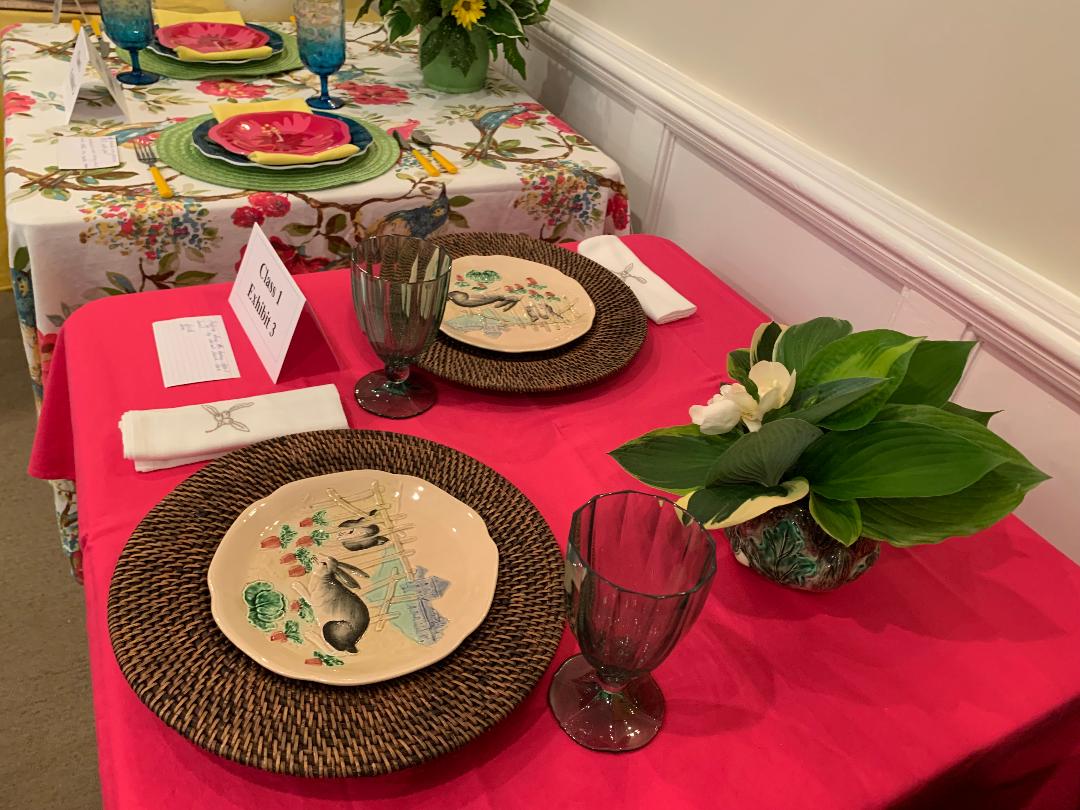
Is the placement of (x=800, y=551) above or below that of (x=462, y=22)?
below

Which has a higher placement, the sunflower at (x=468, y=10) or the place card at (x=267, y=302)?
the sunflower at (x=468, y=10)

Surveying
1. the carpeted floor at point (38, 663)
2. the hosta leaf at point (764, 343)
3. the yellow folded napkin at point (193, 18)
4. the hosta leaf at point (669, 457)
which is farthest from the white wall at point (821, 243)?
the carpeted floor at point (38, 663)

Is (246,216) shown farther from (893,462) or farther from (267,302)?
(893,462)

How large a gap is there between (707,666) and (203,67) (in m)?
1.44

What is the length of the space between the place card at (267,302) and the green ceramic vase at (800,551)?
48 cm

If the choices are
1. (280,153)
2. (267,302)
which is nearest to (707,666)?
(267,302)

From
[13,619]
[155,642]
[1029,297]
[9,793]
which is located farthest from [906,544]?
[13,619]

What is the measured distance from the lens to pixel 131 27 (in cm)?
145

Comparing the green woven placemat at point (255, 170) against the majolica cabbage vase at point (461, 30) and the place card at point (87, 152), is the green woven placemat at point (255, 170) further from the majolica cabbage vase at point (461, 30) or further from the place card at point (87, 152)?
the majolica cabbage vase at point (461, 30)

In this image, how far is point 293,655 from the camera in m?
0.57

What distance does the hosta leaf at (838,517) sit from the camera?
63 cm

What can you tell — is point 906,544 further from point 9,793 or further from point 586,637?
point 9,793

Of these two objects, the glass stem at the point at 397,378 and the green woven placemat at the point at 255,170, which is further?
the green woven placemat at the point at 255,170

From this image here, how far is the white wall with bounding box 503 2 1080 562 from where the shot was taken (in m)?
0.92
